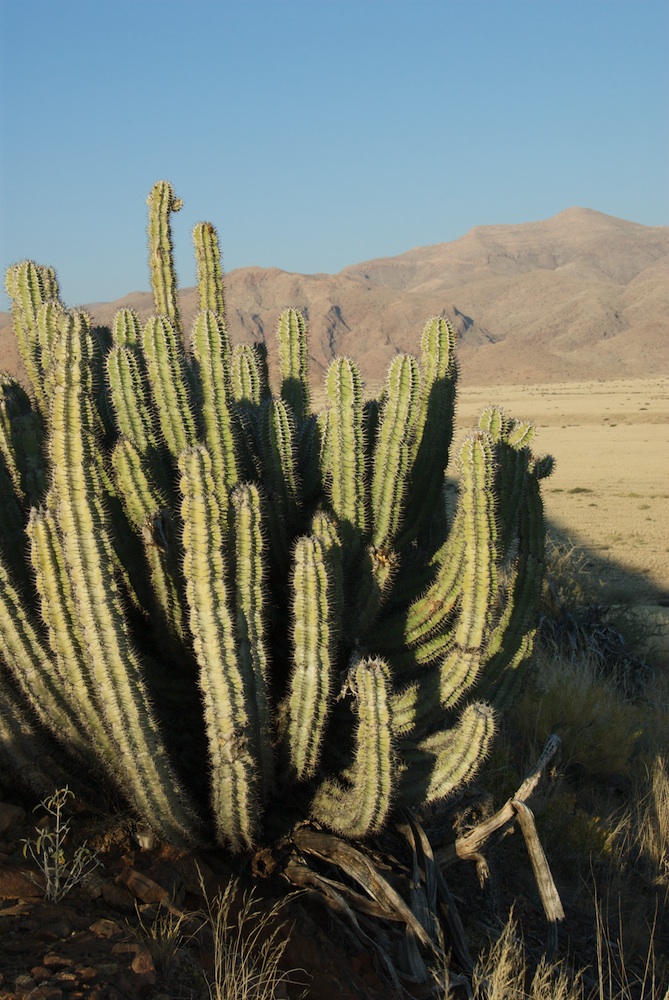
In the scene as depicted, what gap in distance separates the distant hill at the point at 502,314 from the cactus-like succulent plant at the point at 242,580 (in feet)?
234

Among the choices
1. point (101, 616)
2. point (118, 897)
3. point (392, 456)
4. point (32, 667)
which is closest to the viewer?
point (118, 897)

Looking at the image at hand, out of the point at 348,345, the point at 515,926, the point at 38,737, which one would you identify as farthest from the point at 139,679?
the point at 348,345

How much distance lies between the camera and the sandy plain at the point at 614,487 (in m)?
14.1

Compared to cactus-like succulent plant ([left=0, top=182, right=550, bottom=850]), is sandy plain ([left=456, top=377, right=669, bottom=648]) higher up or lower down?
lower down

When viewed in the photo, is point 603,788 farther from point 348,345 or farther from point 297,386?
point 348,345

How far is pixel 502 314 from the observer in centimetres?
12162

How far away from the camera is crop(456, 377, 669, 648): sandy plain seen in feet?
46.4

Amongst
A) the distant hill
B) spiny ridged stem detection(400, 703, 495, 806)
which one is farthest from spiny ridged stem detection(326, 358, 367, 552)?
the distant hill

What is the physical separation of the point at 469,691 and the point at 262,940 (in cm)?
179

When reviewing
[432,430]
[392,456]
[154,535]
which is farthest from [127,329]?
[432,430]

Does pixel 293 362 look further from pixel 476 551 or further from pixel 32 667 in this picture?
pixel 32 667

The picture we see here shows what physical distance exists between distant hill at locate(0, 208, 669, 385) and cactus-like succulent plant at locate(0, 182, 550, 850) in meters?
71.2

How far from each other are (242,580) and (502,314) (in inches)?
4843

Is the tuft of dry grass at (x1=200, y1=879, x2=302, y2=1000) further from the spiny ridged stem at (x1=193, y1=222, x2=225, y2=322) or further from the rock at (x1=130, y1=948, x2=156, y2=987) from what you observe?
the spiny ridged stem at (x1=193, y1=222, x2=225, y2=322)
